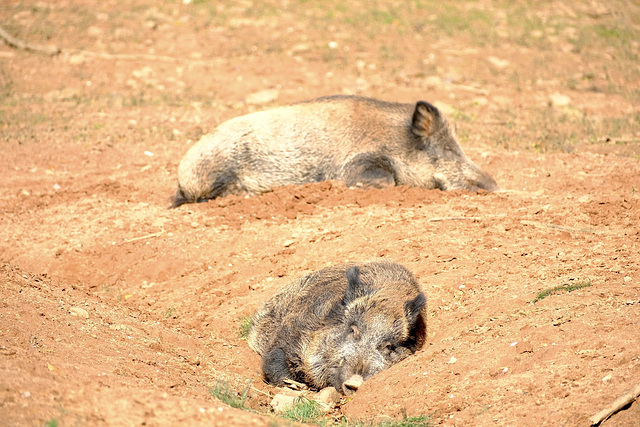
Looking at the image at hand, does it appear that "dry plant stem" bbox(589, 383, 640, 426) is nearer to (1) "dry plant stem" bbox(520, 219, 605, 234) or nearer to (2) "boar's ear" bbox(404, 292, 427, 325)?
(2) "boar's ear" bbox(404, 292, 427, 325)

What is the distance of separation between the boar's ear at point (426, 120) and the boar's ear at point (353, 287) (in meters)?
4.26

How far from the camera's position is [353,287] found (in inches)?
223

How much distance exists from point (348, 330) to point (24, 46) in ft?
39.5

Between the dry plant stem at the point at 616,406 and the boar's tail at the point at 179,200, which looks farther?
the boar's tail at the point at 179,200

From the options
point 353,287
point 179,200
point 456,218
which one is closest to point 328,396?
point 353,287

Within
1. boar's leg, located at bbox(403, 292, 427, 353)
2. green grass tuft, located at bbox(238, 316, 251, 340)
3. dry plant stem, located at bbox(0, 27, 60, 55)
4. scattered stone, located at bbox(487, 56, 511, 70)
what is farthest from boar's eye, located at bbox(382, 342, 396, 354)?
dry plant stem, located at bbox(0, 27, 60, 55)

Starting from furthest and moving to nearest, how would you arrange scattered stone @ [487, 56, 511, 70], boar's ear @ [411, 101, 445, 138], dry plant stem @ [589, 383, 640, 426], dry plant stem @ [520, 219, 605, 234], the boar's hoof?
scattered stone @ [487, 56, 511, 70] < boar's ear @ [411, 101, 445, 138] < dry plant stem @ [520, 219, 605, 234] < the boar's hoof < dry plant stem @ [589, 383, 640, 426]

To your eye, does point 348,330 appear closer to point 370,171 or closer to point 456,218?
point 456,218

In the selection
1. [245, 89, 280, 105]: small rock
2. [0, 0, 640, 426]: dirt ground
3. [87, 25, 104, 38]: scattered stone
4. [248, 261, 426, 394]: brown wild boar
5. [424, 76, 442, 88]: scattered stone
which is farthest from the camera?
[87, 25, 104, 38]: scattered stone

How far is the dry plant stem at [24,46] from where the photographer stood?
14.8 m

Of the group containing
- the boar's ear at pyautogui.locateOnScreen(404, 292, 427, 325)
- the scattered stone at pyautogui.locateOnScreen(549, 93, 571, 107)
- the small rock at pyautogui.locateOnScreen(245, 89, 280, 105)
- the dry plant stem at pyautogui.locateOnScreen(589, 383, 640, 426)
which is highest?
the dry plant stem at pyautogui.locateOnScreen(589, 383, 640, 426)

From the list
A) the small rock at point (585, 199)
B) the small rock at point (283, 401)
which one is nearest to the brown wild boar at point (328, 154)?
the small rock at point (585, 199)

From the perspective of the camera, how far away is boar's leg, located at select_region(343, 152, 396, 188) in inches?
364

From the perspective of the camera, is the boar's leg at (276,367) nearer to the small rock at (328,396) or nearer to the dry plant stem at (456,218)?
the small rock at (328,396)
